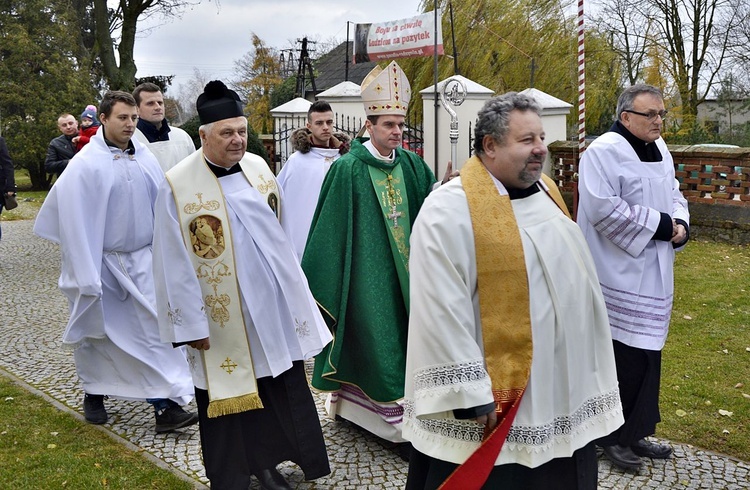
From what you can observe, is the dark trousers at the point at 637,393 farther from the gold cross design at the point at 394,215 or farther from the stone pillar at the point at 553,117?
the stone pillar at the point at 553,117

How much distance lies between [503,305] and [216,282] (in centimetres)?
161

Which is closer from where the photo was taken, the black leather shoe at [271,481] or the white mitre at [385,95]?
the black leather shoe at [271,481]

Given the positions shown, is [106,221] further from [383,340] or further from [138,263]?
[383,340]

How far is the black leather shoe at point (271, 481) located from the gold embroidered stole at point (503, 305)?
5.48ft

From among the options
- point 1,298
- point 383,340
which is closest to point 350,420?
point 383,340

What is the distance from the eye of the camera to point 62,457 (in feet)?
15.3

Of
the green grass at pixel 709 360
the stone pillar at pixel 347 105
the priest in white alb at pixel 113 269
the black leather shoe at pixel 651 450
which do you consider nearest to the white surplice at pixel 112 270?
the priest in white alb at pixel 113 269

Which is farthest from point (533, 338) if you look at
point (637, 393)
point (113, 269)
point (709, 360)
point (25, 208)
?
point (25, 208)

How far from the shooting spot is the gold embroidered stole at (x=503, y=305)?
9.56 feet

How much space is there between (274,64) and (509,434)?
4308 cm

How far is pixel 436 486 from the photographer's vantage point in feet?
9.82

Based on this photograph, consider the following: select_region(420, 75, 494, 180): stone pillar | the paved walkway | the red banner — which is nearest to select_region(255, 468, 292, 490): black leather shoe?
the paved walkway

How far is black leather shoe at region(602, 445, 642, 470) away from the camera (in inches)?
174

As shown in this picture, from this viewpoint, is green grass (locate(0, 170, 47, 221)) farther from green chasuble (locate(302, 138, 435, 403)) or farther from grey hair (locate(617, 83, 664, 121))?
grey hair (locate(617, 83, 664, 121))
